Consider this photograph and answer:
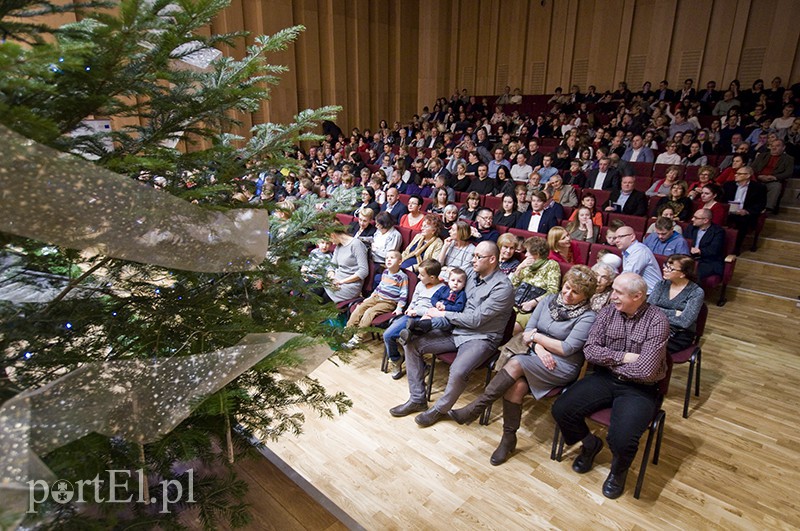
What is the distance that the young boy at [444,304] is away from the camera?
331cm

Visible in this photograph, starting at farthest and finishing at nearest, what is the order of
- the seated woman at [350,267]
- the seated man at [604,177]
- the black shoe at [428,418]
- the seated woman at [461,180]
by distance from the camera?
the seated woman at [461,180]
the seated man at [604,177]
the seated woman at [350,267]
the black shoe at [428,418]

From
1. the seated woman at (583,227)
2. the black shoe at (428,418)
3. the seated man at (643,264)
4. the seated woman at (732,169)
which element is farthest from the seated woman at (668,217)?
the black shoe at (428,418)

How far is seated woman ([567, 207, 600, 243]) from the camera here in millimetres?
5047

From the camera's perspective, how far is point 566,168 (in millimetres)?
7602

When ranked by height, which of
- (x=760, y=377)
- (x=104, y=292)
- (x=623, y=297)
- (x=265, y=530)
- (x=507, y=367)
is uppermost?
(x=104, y=292)

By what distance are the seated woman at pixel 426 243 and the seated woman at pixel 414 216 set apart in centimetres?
57

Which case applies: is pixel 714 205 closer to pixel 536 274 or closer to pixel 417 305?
pixel 536 274

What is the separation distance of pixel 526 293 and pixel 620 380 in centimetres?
129

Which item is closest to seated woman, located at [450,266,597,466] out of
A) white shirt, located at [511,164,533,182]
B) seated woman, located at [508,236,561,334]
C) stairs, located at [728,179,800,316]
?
seated woman, located at [508,236,561,334]

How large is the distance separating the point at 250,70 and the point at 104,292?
58 centimetres

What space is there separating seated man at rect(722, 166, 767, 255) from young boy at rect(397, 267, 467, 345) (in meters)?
4.17

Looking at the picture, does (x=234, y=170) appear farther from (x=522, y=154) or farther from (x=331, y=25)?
(x=331, y=25)

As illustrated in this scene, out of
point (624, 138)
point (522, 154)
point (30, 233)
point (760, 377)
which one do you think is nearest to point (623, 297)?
point (760, 377)

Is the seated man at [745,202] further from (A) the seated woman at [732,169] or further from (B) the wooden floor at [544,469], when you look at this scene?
(B) the wooden floor at [544,469]
